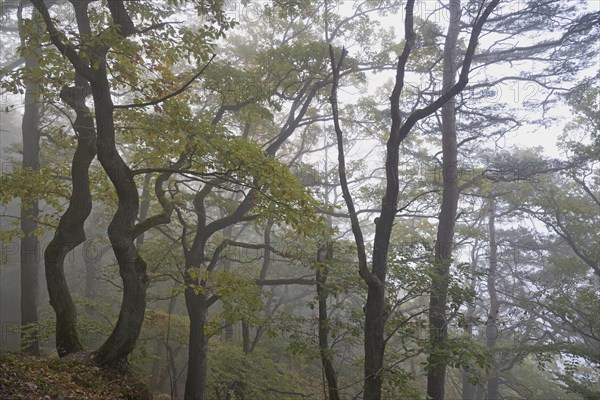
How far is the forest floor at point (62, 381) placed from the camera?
3627 mm

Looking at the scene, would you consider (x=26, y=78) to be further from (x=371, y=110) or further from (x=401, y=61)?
(x=371, y=110)

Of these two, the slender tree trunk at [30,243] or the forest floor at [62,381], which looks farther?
the slender tree trunk at [30,243]

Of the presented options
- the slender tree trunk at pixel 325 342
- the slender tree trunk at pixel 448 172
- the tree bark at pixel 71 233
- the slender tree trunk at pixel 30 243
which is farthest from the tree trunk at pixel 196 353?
the slender tree trunk at pixel 448 172

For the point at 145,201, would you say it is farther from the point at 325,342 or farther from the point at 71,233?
the point at 325,342

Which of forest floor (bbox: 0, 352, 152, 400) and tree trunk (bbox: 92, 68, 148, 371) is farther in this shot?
tree trunk (bbox: 92, 68, 148, 371)

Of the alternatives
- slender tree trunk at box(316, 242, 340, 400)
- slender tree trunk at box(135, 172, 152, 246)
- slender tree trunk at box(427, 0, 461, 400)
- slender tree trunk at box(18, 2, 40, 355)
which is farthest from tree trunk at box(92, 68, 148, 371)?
slender tree trunk at box(18, 2, 40, 355)

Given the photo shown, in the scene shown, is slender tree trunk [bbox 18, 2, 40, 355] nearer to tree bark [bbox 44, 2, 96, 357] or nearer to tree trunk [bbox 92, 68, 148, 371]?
tree bark [bbox 44, 2, 96, 357]

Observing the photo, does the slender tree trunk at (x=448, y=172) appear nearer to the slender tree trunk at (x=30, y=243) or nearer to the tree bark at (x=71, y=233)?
the tree bark at (x=71, y=233)

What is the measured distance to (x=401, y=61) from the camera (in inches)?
163

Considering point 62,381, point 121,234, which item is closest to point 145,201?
point 121,234

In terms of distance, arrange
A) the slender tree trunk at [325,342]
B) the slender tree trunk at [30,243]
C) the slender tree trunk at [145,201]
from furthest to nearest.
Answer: the slender tree trunk at [145,201] → the slender tree trunk at [30,243] → the slender tree trunk at [325,342]

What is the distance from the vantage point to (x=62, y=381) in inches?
164

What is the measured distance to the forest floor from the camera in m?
3.63

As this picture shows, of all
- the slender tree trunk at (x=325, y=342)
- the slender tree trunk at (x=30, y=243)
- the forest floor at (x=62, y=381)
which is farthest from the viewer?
Answer: the slender tree trunk at (x=30, y=243)
